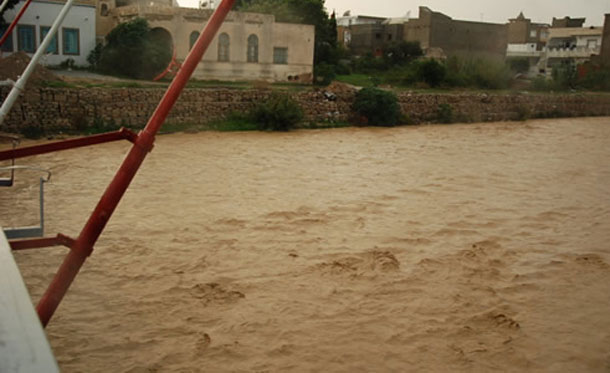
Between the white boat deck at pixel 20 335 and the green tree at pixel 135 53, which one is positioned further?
the green tree at pixel 135 53

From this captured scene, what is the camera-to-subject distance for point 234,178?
11211 millimetres

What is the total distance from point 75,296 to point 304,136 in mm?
13499

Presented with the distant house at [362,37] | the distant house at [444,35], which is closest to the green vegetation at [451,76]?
the distant house at [444,35]

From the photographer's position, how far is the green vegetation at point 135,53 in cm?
2319

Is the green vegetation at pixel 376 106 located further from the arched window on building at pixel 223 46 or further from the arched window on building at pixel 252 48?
the arched window on building at pixel 223 46

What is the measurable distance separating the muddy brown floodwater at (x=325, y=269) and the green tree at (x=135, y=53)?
1163 centimetres

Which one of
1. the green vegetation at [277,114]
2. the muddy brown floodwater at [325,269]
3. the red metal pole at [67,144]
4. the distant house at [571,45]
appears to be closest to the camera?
the red metal pole at [67,144]

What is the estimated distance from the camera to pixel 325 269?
6082 mm

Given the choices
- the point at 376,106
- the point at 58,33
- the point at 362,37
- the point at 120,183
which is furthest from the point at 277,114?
the point at 362,37

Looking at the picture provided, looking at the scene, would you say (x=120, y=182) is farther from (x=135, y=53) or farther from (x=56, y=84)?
(x=135, y=53)

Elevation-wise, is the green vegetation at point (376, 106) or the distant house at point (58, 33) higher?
the distant house at point (58, 33)

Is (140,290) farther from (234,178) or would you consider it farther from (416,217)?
(234,178)

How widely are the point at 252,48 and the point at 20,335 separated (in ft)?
86.9

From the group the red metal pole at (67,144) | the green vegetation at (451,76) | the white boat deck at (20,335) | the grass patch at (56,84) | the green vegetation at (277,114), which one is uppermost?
the green vegetation at (451,76)
